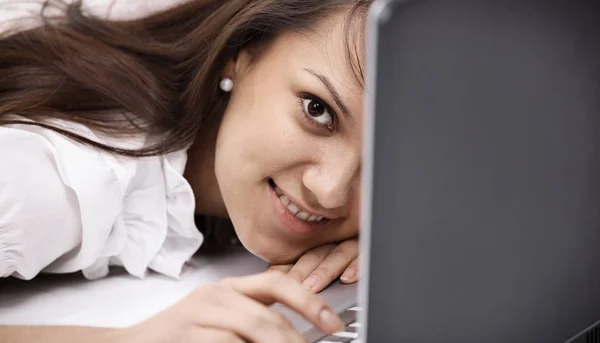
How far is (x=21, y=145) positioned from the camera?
86 cm

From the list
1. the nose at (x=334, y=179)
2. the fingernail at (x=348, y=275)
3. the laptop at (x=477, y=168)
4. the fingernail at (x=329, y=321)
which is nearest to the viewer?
the laptop at (x=477, y=168)

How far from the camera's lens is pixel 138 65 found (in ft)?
3.51

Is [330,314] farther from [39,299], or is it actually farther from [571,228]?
[39,299]

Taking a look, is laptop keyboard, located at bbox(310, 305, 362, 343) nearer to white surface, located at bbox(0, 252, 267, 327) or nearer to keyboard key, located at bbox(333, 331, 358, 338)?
keyboard key, located at bbox(333, 331, 358, 338)

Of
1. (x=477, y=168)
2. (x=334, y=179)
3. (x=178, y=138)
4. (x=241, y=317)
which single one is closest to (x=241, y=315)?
(x=241, y=317)

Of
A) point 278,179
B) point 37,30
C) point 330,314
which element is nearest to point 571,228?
point 330,314

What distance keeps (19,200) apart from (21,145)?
0.21ft

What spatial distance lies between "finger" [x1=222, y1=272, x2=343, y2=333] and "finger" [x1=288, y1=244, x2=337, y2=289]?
33 cm

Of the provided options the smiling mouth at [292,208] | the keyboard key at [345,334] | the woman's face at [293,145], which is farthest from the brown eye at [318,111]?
the keyboard key at [345,334]

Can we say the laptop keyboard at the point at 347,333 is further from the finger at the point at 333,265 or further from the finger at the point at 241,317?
the finger at the point at 333,265

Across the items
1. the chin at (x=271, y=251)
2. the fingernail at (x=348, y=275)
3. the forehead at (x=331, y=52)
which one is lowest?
the fingernail at (x=348, y=275)

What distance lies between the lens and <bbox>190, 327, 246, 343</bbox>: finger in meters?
0.56

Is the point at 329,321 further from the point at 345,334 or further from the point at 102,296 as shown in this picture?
the point at 102,296

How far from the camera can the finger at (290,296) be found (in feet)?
1.82
